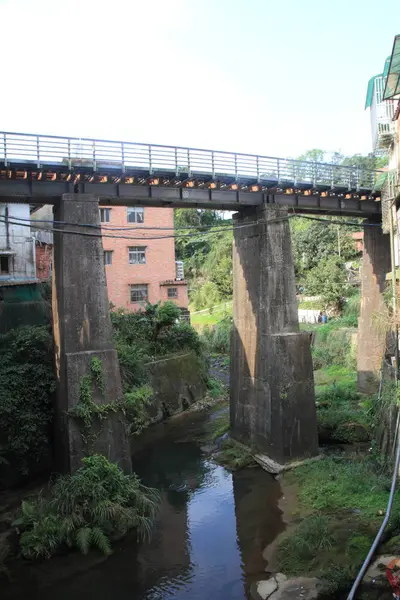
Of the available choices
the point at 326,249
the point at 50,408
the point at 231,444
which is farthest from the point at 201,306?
the point at 50,408

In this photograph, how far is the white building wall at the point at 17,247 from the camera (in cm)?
2645

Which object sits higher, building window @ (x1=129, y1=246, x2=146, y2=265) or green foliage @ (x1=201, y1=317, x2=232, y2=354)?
building window @ (x1=129, y1=246, x2=146, y2=265)

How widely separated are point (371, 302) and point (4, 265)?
65.0ft

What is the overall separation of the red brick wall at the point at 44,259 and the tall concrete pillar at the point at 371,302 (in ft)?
58.3

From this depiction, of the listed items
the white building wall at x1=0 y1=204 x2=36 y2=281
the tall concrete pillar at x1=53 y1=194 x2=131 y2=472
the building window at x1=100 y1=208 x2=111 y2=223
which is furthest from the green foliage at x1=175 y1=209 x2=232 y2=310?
the tall concrete pillar at x1=53 y1=194 x2=131 y2=472

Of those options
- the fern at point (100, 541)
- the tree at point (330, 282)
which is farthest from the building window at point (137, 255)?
the fern at point (100, 541)

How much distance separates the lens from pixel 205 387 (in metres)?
27.3

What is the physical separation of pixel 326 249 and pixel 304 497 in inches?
1142

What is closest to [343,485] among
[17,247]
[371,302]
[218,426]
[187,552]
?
[187,552]

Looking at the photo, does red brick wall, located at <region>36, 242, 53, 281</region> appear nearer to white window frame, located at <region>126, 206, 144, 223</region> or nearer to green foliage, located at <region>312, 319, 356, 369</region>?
white window frame, located at <region>126, 206, 144, 223</region>

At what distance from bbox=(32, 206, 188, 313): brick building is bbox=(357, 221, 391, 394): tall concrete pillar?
14.5 metres

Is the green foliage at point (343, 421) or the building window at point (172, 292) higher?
the building window at point (172, 292)

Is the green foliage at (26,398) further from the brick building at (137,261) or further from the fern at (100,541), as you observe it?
the brick building at (137,261)

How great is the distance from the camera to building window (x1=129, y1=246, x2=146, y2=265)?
3306 cm
